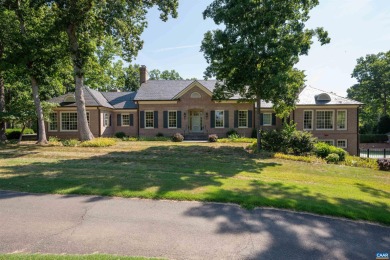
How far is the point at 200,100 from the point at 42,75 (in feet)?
46.1

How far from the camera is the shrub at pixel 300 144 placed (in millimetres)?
16375

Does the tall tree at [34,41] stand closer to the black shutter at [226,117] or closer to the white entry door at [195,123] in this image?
the white entry door at [195,123]

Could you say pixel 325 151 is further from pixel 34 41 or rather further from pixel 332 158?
pixel 34 41

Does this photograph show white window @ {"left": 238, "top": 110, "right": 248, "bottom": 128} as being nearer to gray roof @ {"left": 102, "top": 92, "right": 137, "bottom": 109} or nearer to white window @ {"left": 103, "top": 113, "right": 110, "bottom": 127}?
gray roof @ {"left": 102, "top": 92, "right": 137, "bottom": 109}

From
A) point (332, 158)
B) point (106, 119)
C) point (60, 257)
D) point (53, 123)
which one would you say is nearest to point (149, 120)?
point (106, 119)

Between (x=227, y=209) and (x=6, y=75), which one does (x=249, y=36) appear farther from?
(x=6, y=75)

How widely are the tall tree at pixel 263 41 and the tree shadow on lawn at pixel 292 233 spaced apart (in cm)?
953

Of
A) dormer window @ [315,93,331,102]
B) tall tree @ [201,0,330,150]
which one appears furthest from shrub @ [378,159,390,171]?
dormer window @ [315,93,331,102]

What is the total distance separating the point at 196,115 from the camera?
1055 inches

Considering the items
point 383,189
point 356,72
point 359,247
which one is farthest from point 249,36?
point 356,72

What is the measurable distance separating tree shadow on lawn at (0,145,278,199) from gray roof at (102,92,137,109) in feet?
49.8

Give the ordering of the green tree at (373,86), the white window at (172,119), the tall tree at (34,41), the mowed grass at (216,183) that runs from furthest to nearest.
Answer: the green tree at (373,86) → the white window at (172,119) → the tall tree at (34,41) → the mowed grass at (216,183)

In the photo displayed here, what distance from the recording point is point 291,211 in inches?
232

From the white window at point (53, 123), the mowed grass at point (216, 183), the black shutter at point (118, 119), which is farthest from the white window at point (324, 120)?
the white window at point (53, 123)
